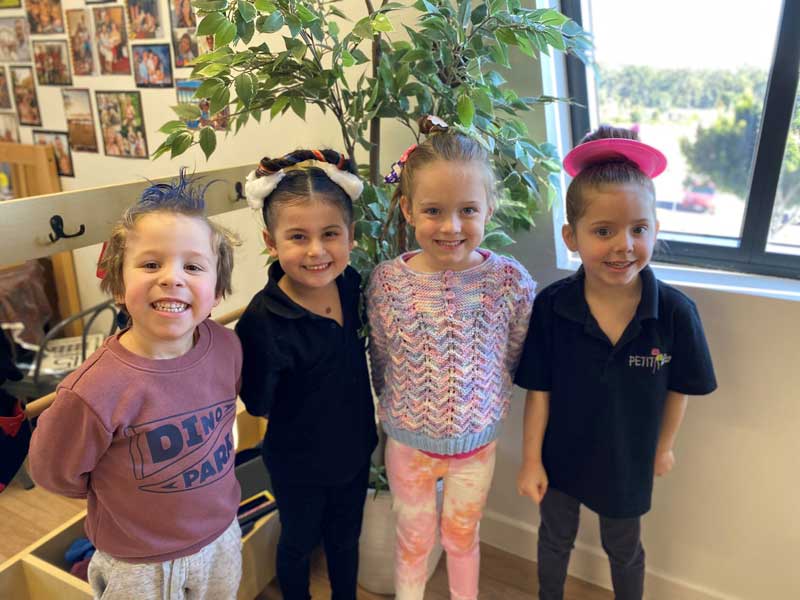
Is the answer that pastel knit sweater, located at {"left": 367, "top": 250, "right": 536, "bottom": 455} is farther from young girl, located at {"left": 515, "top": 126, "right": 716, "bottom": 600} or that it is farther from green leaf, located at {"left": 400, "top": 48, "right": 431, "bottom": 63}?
green leaf, located at {"left": 400, "top": 48, "right": 431, "bottom": 63}

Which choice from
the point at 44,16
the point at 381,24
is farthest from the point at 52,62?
the point at 381,24

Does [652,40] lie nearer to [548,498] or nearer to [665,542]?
[548,498]

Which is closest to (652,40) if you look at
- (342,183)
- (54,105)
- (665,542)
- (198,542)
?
(342,183)

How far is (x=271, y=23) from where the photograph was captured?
3.79 feet

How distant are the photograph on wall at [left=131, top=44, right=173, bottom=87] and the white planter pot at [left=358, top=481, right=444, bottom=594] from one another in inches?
65.9

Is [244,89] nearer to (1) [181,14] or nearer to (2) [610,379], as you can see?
(2) [610,379]

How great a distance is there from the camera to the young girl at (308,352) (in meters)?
1.22

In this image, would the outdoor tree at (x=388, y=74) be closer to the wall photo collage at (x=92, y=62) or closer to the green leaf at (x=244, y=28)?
the green leaf at (x=244, y=28)

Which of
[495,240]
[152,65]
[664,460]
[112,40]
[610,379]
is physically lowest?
[664,460]

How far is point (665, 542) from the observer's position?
1.69m

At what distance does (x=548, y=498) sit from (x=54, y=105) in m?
2.68

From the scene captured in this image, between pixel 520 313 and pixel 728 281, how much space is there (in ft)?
1.95

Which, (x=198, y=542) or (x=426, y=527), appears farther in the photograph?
(x=426, y=527)

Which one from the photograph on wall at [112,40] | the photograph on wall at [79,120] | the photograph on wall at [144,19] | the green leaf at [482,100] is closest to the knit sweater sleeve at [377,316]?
the green leaf at [482,100]
